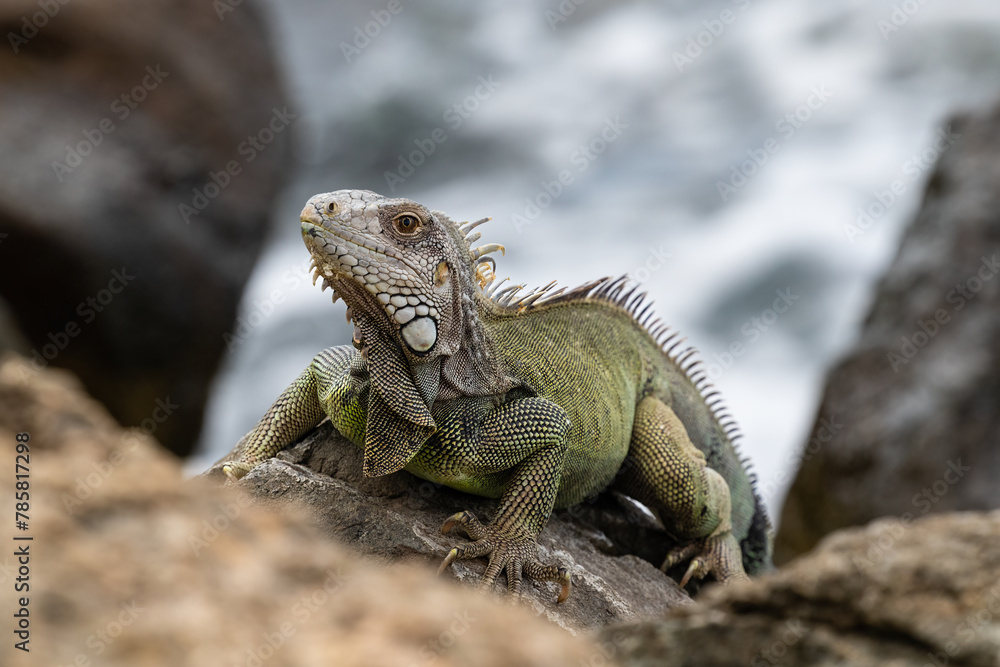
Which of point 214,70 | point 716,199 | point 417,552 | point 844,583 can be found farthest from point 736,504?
point 716,199

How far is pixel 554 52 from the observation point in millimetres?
23844

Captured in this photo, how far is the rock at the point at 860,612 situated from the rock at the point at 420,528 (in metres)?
Answer: 2.07

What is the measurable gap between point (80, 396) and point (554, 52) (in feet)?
74.6

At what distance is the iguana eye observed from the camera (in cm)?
444

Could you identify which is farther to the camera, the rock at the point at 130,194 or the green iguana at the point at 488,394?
the rock at the point at 130,194

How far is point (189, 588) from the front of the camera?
197cm
